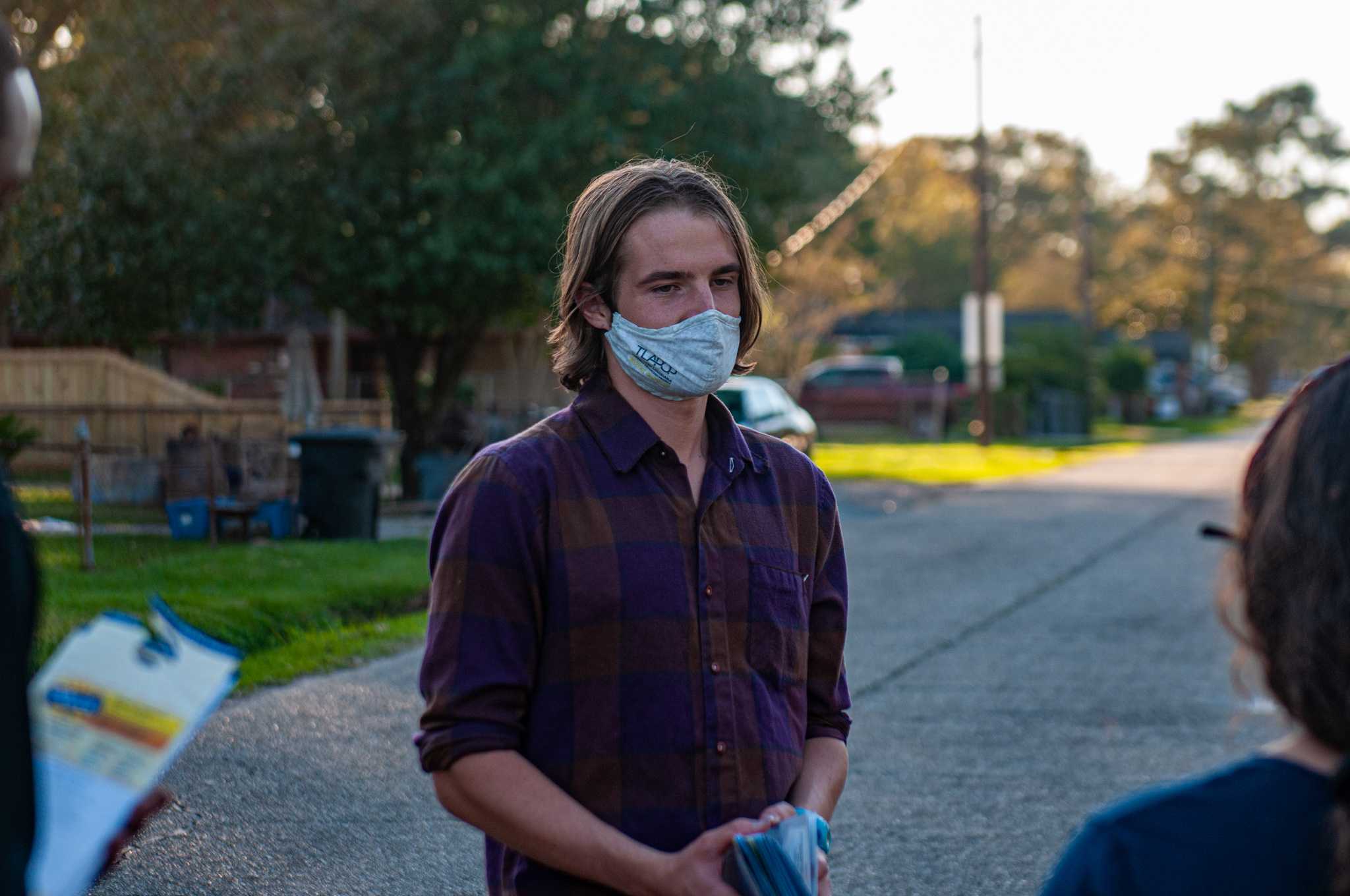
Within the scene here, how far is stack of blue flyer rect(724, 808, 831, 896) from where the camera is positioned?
90.8 inches

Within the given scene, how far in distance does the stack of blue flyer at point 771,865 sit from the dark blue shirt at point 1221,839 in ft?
2.36

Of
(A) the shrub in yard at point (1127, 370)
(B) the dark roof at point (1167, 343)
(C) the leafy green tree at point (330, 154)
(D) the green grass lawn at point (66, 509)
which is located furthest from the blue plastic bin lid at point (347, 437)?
(B) the dark roof at point (1167, 343)

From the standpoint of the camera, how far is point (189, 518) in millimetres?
14891

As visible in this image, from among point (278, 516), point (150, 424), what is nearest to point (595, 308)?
→ point (278, 516)

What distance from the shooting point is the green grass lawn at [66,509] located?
54.1ft

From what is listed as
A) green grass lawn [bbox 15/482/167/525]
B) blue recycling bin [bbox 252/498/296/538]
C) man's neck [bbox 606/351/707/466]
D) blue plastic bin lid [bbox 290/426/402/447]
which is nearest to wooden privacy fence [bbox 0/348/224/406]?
green grass lawn [bbox 15/482/167/525]

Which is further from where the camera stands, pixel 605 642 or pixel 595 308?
pixel 595 308

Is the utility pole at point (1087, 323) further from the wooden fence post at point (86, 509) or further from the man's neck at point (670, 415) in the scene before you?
the man's neck at point (670, 415)

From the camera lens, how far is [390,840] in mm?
5977

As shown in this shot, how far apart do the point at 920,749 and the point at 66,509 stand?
12330 millimetres

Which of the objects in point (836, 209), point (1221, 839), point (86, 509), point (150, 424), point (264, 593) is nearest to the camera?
point (1221, 839)

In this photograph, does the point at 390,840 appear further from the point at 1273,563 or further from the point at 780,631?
the point at 1273,563

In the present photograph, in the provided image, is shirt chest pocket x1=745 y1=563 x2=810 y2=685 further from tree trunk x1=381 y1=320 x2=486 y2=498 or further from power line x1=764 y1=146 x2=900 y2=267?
power line x1=764 y1=146 x2=900 y2=267

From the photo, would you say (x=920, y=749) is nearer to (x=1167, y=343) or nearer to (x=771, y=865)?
(x=771, y=865)
